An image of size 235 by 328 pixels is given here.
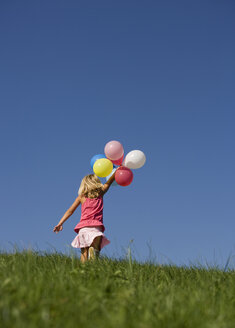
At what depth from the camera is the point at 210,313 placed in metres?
2.75

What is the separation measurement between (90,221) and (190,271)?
6.60ft

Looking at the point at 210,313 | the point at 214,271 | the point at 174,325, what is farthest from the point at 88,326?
the point at 214,271

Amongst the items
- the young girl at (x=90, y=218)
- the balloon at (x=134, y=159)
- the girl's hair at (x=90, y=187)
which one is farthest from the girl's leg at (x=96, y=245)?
the balloon at (x=134, y=159)

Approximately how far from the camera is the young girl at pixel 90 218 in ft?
20.8

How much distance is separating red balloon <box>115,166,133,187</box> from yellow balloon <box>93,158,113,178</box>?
0.17m

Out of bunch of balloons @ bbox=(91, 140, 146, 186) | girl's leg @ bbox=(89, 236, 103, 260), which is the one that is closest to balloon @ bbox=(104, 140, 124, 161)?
bunch of balloons @ bbox=(91, 140, 146, 186)

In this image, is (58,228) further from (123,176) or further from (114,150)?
(114,150)

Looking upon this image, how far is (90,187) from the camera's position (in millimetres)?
6781

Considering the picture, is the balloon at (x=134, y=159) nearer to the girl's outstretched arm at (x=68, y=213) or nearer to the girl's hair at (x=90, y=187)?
the girl's hair at (x=90, y=187)

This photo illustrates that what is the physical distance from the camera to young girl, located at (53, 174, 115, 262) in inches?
250

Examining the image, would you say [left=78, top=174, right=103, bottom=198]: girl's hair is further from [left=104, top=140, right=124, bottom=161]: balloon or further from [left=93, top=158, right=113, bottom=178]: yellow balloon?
[left=104, top=140, right=124, bottom=161]: balloon

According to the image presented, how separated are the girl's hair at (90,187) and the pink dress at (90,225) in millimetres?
96

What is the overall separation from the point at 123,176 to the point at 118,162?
18.6 inches

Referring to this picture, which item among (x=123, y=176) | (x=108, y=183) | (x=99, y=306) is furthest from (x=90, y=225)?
(x=99, y=306)
